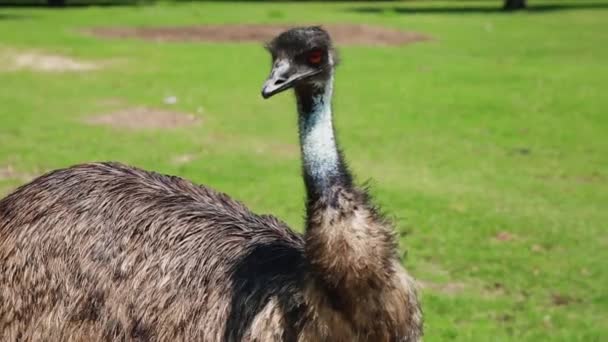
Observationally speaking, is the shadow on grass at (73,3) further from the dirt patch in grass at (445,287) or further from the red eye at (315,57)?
the red eye at (315,57)

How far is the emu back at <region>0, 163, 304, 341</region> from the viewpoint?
Answer: 475 cm

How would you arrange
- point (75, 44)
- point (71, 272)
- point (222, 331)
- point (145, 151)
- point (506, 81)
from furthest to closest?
point (75, 44) → point (506, 81) → point (145, 151) → point (71, 272) → point (222, 331)

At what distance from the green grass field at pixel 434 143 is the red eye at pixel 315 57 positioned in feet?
3.90

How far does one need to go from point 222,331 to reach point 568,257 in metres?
4.89

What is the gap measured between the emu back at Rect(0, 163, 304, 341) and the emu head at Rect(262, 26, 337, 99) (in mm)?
909

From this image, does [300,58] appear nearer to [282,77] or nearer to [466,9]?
[282,77]

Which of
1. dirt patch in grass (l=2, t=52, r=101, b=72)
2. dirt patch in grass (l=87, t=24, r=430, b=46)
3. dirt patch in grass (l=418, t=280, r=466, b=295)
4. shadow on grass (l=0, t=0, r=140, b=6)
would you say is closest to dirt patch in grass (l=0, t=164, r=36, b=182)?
dirt patch in grass (l=418, t=280, r=466, b=295)

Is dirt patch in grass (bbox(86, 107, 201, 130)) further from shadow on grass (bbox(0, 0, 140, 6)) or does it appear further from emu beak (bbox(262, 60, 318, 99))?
shadow on grass (bbox(0, 0, 140, 6))

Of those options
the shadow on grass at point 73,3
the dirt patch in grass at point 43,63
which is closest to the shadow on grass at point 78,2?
the shadow on grass at point 73,3

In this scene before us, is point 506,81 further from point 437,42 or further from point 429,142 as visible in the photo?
point 437,42

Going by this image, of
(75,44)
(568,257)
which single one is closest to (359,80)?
(75,44)

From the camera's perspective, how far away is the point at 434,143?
43.8 ft

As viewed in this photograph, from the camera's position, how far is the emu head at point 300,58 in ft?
13.4

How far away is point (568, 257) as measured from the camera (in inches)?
346
